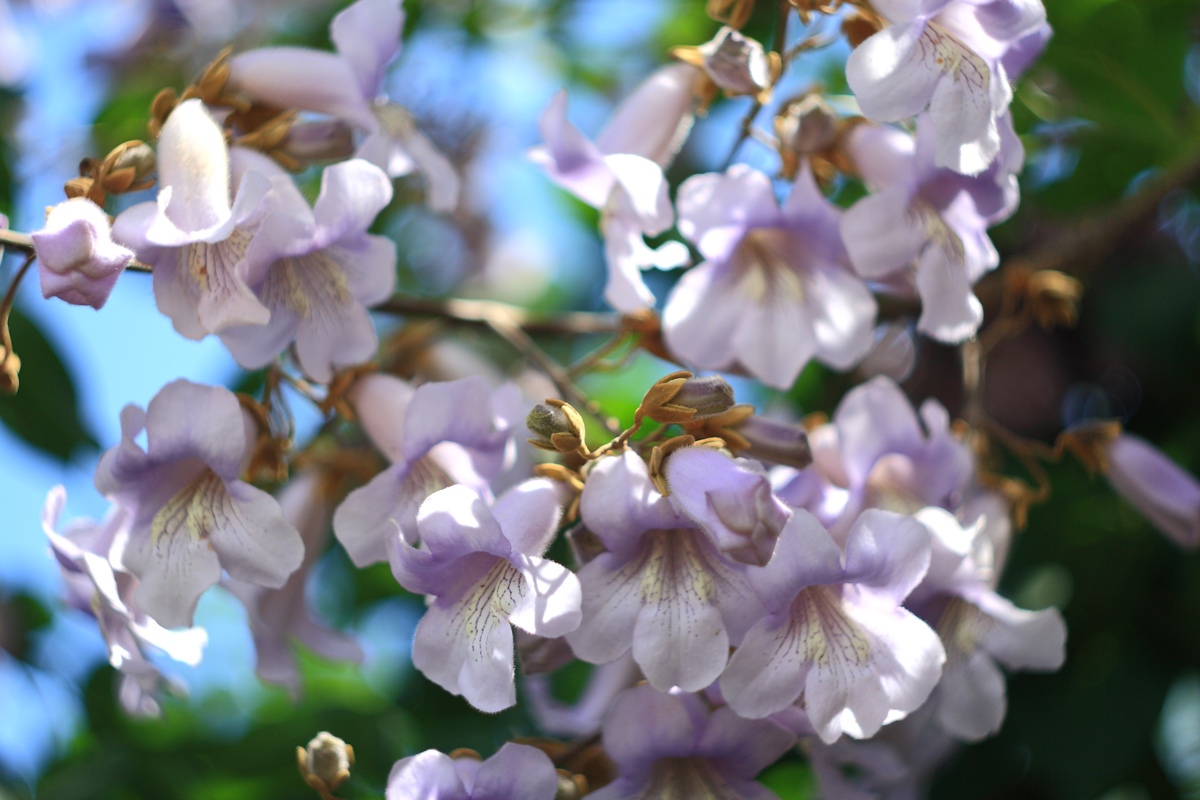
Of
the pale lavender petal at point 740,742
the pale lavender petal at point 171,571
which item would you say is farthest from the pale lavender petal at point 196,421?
the pale lavender petal at point 740,742

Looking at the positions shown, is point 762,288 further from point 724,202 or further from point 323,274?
point 323,274

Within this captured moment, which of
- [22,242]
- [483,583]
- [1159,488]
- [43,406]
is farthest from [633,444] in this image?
[43,406]

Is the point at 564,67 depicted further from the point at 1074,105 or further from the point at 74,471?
the point at 74,471

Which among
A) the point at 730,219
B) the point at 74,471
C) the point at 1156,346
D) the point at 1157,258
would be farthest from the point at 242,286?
the point at 1157,258

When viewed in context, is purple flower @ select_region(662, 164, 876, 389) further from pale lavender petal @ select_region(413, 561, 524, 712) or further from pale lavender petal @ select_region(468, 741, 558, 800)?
pale lavender petal @ select_region(468, 741, 558, 800)

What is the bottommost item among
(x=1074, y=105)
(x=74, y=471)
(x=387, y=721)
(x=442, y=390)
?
(x=387, y=721)
